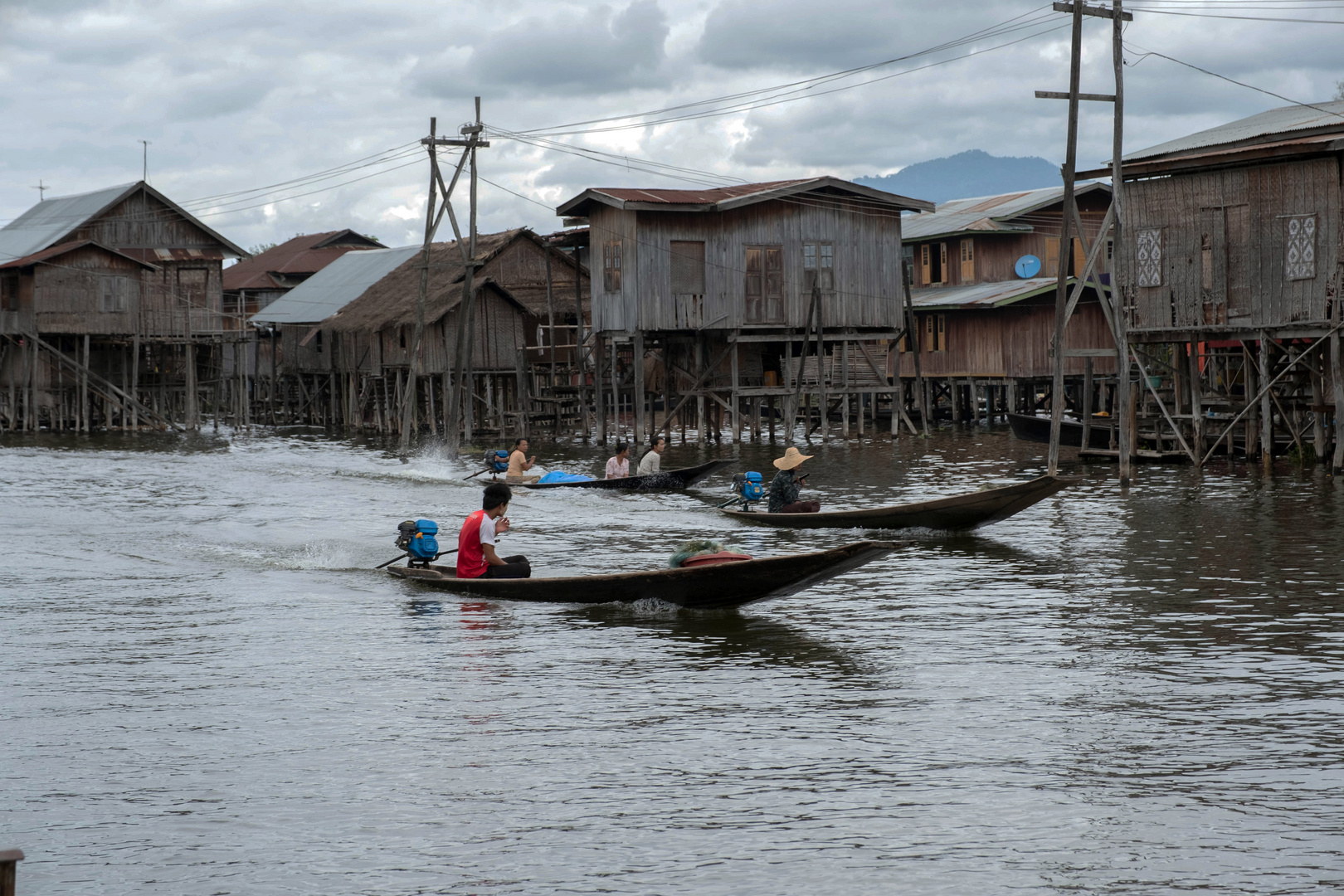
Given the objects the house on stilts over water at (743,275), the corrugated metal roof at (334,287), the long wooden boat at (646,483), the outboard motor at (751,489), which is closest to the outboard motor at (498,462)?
the long wooden boat at (646,483)

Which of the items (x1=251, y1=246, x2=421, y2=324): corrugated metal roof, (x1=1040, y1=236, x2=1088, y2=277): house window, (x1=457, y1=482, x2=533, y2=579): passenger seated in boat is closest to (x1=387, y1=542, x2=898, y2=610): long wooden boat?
(x1=457, y1=482, x2=533, y2=579): passenger seated in boat

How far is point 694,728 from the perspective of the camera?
880 centimetres

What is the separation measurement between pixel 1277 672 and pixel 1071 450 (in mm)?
23523

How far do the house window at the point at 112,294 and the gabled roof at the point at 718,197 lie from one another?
774 inches

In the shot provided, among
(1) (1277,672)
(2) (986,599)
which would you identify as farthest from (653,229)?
(1) (1277,672)

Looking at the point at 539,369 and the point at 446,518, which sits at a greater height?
the point at 539,369

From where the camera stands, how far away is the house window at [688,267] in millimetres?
36094

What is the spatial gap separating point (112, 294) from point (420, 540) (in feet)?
124

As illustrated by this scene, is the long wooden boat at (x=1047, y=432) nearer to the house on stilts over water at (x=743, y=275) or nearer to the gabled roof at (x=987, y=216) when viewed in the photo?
the house on stilts over water at (x=743, y=275)

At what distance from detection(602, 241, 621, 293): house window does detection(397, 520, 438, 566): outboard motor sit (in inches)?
856

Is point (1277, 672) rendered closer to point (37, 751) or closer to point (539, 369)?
point (37, 751)

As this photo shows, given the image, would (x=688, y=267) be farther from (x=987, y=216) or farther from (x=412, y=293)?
(x=412, y=293)

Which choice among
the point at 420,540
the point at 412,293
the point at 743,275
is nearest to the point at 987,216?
the point at 743,275

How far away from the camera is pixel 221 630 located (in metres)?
12.6
